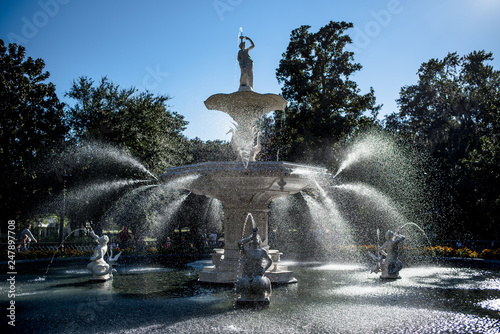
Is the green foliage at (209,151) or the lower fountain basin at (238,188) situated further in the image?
the green foliage at (209,151)

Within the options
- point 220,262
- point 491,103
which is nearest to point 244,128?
point 220,262

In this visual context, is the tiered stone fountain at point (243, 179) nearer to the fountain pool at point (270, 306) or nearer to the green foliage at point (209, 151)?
the fountain pool at point (270, 306)

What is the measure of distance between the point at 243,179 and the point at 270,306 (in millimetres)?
3924

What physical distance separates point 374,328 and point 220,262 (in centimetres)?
572

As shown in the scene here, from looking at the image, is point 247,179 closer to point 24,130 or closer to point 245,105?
point 245,105

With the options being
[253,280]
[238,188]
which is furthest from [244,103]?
[253,280]

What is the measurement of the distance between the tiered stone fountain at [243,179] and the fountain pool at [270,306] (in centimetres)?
93

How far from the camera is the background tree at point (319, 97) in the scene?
29.5 meters

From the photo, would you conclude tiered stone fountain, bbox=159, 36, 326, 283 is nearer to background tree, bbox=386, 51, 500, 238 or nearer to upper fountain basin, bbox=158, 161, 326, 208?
upper fountain basin, bbox=158, 161, 326, 208

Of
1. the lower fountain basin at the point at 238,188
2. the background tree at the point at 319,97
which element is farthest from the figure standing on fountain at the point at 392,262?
the background tree at the point at 319,97

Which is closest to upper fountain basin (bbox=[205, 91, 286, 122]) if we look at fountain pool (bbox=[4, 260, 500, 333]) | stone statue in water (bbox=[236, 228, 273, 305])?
fountain pool (bbox=[4, 260, 500, 333])

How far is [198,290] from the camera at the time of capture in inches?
365

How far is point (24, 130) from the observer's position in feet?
85.4

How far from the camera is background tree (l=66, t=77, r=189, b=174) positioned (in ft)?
86.3
